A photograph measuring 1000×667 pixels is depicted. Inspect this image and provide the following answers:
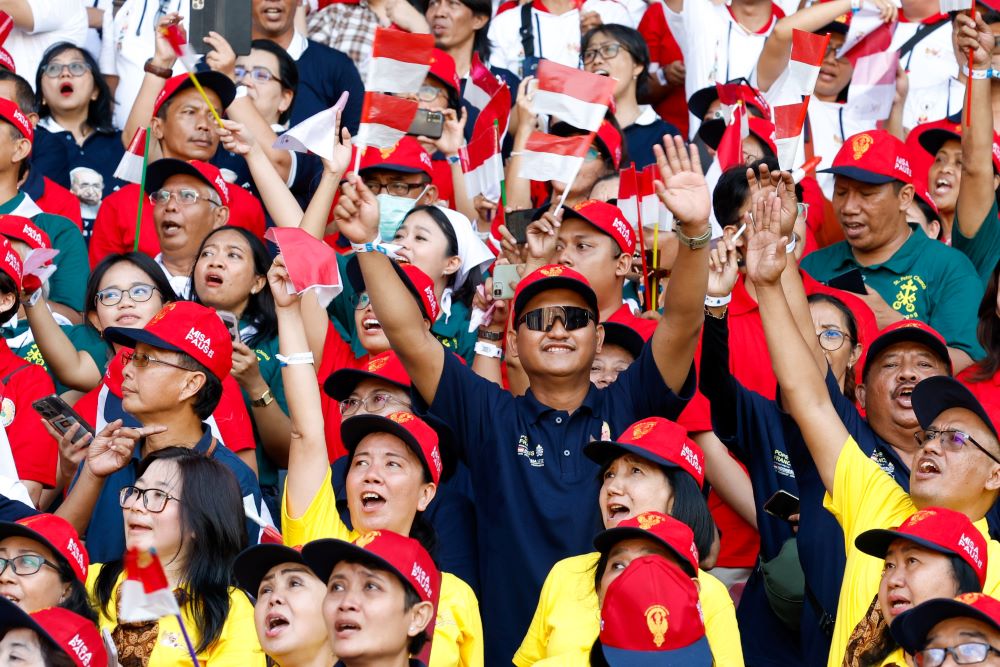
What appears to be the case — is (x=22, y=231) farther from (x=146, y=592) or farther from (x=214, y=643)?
(x=146, y=592)

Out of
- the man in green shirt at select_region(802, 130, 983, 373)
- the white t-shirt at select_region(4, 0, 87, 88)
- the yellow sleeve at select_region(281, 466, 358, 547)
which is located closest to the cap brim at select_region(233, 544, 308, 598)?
the yellow sleeve at select_region(281, 466, 358, 547)

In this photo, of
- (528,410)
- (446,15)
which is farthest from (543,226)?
(446,15)

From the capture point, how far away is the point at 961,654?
171 inches

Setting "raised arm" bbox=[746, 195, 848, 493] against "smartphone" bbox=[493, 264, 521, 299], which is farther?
"smartphone" bbox=[493, 264, 521, 299]

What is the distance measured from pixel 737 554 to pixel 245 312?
2.29 metres

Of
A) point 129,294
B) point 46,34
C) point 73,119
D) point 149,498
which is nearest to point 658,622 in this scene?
point 149,498

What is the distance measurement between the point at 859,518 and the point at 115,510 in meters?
2.55

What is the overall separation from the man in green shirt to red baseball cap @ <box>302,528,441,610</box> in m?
2.80

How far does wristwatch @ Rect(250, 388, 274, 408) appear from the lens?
6789mm

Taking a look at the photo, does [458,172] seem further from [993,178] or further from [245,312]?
[993,178]

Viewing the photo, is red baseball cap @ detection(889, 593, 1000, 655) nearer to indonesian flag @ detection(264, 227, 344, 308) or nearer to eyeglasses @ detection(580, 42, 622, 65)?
indonesian flag @ detection(264, 227, 344, 308)

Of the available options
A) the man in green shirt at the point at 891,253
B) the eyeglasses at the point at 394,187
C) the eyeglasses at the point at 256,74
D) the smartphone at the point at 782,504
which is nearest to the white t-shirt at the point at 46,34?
the eyeglasses at the point at 256,74

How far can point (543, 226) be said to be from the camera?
695cm

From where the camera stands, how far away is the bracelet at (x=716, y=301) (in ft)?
20.0
